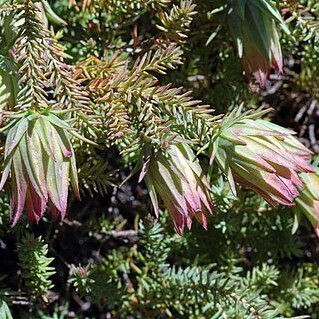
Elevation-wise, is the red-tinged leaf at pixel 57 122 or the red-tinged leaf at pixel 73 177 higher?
the red-tinged leaf at pixel 57 122

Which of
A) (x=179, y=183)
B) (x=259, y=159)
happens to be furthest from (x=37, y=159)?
(x=259, y=159)

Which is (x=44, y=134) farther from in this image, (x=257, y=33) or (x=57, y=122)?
(x=257, y=33)

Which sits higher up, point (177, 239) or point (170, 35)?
point (170, 35)

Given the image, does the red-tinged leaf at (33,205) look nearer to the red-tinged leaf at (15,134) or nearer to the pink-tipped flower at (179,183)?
the red-tinged leaf at (15,134)

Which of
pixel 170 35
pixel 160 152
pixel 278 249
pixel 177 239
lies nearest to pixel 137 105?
pixel 160 152

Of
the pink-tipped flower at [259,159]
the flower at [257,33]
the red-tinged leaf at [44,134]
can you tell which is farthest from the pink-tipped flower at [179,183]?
the flower at [257,33]

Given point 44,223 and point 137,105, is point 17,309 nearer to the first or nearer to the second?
point 44,223
